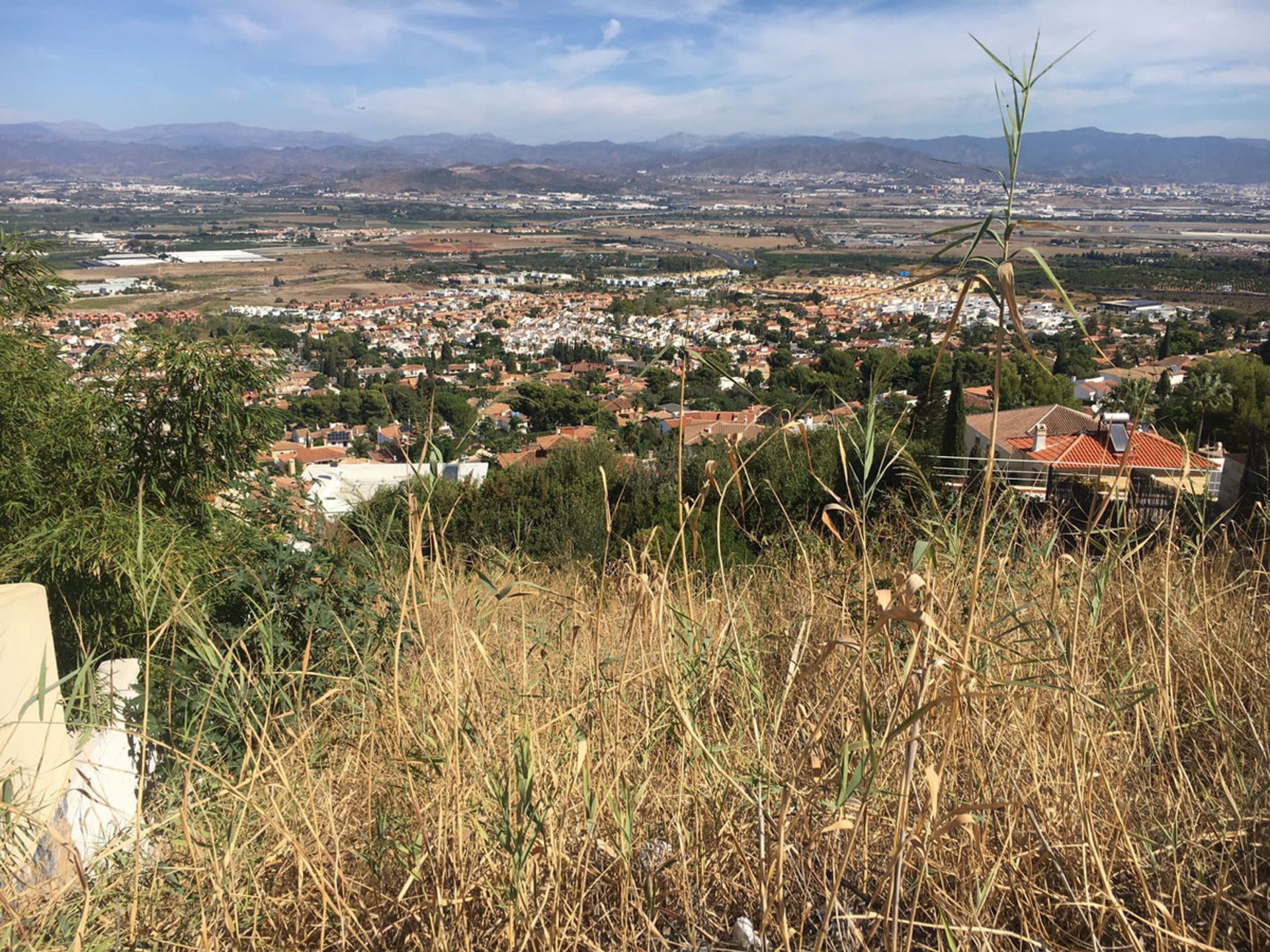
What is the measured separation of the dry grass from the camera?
844 mm

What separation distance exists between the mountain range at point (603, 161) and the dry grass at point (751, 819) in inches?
2341

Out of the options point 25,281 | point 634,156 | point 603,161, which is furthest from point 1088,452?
point 634,156

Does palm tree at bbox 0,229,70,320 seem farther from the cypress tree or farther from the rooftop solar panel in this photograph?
the rooftop solar panel

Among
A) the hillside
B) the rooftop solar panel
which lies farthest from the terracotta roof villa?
the hillside

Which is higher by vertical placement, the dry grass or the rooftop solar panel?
the rooftop solar panel

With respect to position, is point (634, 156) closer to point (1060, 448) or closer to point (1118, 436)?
point (1060, 448)

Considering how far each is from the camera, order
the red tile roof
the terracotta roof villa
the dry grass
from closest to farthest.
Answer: the dry grass → the red tile roof → the terracotta roof villa

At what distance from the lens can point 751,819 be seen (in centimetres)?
104

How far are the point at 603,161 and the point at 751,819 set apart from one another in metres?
133

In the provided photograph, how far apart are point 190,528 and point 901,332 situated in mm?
3267

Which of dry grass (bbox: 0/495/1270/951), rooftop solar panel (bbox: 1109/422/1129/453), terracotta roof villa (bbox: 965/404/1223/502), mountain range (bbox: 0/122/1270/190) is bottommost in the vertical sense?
Result: terracotta roof villa (bbox: 965/404/1223/502)

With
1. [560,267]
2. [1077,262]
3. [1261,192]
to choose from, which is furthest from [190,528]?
[1261,192]

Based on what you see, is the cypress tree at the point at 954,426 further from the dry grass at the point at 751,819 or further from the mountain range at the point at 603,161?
the mountain range at the point at 603,161

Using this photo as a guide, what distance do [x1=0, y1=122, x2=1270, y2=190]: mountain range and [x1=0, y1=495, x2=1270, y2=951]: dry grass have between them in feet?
195
